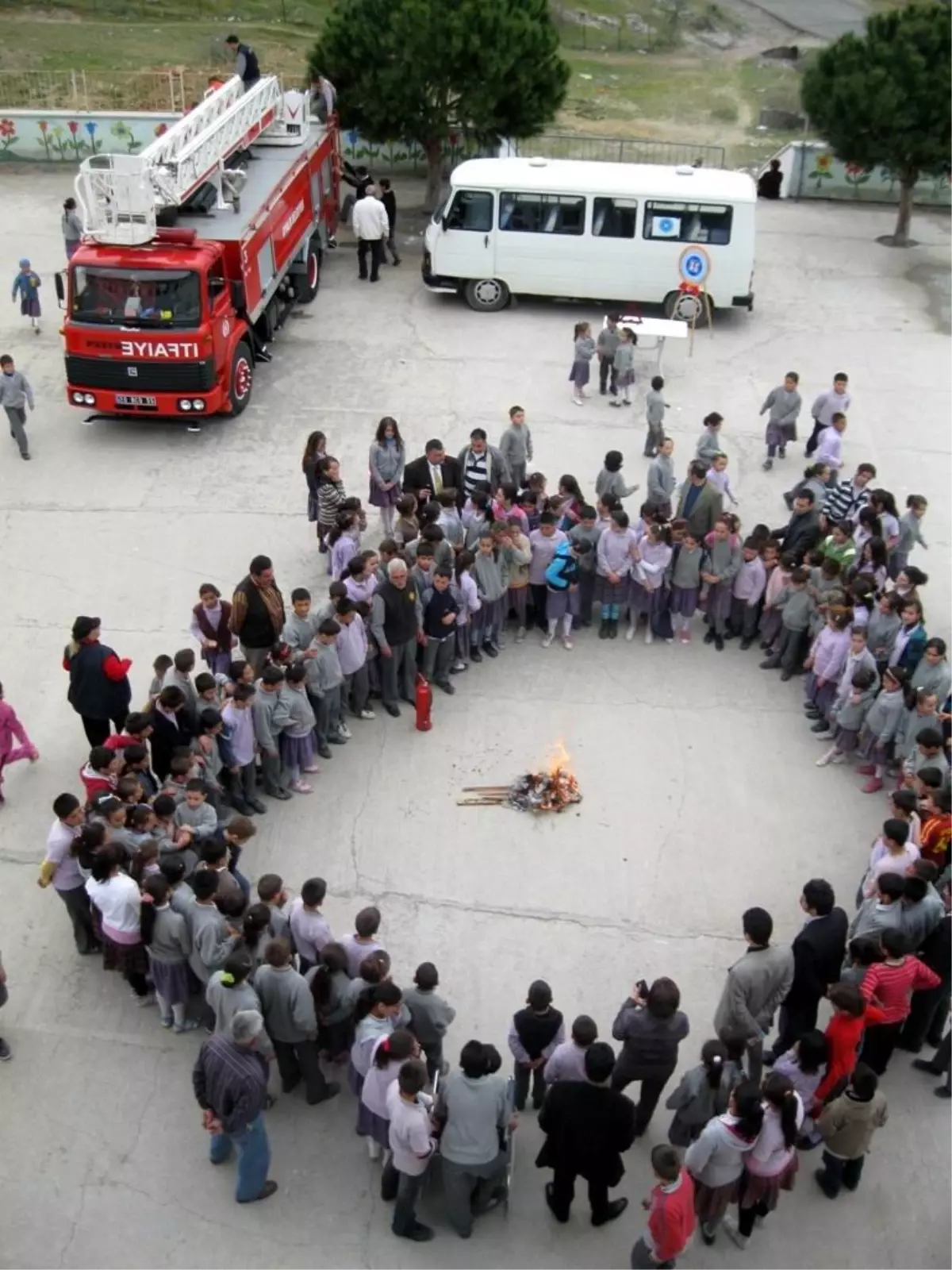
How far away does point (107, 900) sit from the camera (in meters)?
7.41

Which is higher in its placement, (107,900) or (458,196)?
(458,196)

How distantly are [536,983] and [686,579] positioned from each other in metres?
5.33

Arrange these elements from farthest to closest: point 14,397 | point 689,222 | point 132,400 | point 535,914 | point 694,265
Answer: point 694,265, point 689,222, point 132,400, point 14,397, point 535,914

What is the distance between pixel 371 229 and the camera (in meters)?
19.0

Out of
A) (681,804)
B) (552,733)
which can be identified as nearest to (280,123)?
(552,733)

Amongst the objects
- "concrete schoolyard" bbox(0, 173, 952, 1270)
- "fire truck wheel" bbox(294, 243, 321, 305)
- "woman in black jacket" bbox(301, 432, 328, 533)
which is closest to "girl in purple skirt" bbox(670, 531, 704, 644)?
"concrete schoolyard" bbox(0, 173, 952, 1270)

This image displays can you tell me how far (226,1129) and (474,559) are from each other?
5479 mm

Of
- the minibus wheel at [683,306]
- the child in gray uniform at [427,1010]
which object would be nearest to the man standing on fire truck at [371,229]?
the minibus wheel at [683,306]

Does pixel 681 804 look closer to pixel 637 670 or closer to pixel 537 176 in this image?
pixel 637 670

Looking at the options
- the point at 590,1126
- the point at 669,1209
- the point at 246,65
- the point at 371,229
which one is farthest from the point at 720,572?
the point at 246,65

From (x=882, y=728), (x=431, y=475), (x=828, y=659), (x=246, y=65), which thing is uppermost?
(x=246, y=65)

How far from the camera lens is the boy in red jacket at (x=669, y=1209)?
→ 5.79 meters

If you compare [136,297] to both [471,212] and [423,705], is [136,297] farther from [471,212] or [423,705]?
[423,705]

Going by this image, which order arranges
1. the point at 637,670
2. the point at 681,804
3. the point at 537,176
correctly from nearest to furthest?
the point at 681,804, the point at 637,670, the point at 537,176
